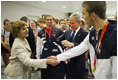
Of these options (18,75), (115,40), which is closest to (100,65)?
(115,40)

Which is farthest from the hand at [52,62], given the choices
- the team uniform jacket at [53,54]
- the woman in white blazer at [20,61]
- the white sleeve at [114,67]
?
the white sleeve at [114,67]

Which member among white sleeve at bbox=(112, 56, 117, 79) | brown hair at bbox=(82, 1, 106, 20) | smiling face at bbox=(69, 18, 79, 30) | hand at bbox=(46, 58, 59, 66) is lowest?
hand at bbox=(46, 58, 59, 66)

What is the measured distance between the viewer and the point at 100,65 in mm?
1056

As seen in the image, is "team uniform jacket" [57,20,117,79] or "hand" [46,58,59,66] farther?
"hand" [46,58,59,66]

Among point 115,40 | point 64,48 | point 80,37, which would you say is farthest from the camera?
point 80,37

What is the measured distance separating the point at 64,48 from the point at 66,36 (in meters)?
0.44

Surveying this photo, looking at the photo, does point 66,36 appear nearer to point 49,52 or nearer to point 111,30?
point 49,52

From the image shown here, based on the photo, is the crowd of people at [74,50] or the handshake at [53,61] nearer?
the crowd of people at [74,50]

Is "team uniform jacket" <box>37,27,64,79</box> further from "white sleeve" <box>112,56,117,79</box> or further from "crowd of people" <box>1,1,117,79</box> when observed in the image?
"white sleeve" <box>112,56,117,79</box>

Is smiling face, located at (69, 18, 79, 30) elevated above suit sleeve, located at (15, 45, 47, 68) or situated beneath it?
elevated above

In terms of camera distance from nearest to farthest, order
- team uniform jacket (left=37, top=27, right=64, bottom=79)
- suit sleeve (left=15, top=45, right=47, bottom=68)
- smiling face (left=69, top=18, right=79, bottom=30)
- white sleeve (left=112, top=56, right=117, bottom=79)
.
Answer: white sleeve (left=112, top=56, right=117, bottom=79) < suit sleeve (left=15, top=45, right=47, bottom=68) < team uniform jacket (left=37, top=27, right=64, bottom=79) < smiling face (left=69, top=18, right=79, bottom=30)

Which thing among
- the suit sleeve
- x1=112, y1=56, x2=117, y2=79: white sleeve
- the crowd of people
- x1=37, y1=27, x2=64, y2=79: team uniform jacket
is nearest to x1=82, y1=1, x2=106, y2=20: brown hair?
the crowd of people

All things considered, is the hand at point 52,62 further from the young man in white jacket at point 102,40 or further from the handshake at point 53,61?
the young man in white jacket at point 102,40

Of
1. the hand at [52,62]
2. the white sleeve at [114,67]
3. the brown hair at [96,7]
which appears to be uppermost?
the brown hair at [96,7]
